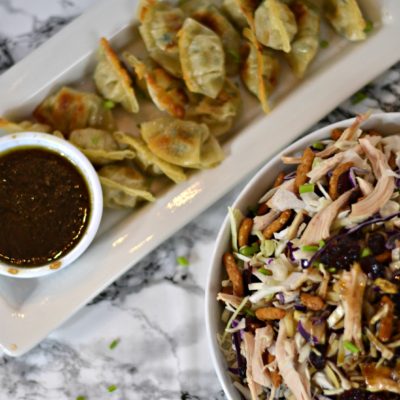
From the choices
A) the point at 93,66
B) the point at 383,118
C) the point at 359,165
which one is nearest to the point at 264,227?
the point at 359,165

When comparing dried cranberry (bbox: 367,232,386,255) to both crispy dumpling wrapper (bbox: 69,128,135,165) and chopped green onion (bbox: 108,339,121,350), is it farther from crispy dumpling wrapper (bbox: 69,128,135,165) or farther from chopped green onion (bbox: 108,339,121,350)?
chopped green onion (bbox: 108,339,121,350)

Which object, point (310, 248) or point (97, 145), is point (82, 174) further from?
point (310, 248)

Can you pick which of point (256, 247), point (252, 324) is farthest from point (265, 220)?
point (252, 324)

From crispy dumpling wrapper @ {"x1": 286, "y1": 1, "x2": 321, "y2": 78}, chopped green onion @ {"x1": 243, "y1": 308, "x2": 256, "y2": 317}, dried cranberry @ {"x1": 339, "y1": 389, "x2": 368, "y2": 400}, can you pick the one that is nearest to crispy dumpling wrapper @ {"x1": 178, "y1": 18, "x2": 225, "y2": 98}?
crispy dumpling wrapper @ {"x1": 286, "y1": 1, "x2": 321, "y2": 78}

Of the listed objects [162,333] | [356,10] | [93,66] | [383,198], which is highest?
[93,66]

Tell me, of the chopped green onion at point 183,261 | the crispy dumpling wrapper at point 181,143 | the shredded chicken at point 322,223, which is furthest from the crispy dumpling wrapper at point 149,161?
the shredded chicken at point 322,223

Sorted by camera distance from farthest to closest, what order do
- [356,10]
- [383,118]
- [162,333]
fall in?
[162,333]
[356,10]
[383,118]

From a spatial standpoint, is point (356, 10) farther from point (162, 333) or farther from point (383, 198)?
point (162, 333)
